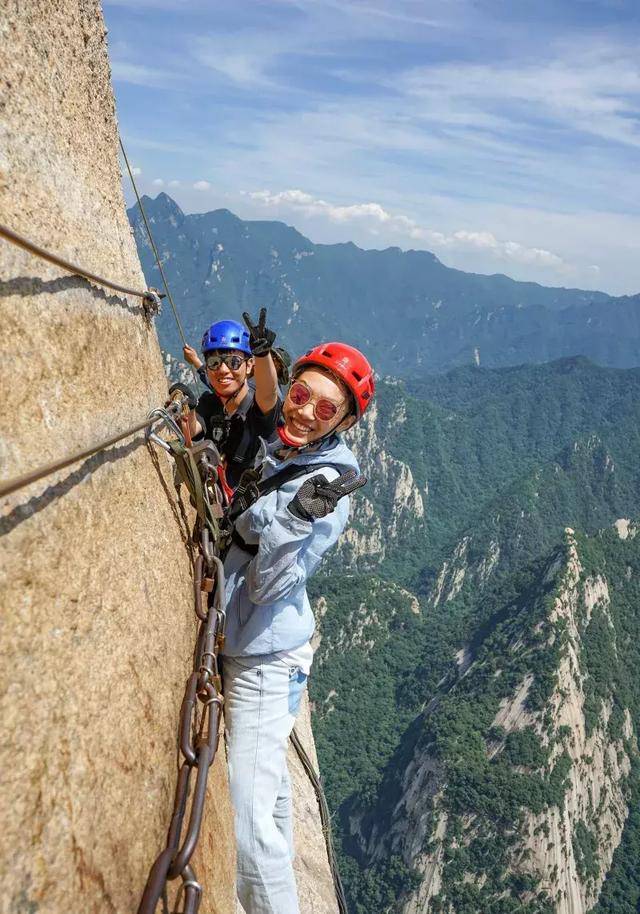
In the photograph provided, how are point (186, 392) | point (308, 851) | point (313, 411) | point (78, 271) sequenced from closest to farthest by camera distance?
point (78, 271), point (313, 411), point (186, 392), point (308, 851)

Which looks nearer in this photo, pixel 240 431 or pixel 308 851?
pixel 240 431

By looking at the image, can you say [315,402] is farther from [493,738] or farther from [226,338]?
[493,738]

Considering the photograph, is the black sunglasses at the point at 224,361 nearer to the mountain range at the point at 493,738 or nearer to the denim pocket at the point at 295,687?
the denim pocket at the point at 295,687

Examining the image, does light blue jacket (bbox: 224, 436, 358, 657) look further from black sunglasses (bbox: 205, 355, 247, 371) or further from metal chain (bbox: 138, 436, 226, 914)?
black sunglasses (bbox: 205, 355, 247, 371)

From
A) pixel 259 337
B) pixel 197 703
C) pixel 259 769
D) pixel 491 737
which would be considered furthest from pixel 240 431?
pixel 491 737

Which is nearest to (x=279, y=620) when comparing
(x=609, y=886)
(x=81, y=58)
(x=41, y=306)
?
(x=41, y=306)
